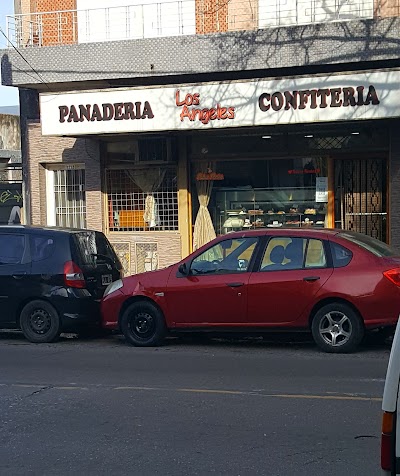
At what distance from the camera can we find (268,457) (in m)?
6.01

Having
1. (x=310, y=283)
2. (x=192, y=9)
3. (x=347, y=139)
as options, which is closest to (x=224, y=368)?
(x=310, y=283)

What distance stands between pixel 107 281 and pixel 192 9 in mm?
6931

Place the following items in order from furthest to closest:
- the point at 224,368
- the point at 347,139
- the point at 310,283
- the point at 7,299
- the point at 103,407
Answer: the point at 347,139
the point at 7,299
the point at 310,283
the point at 224,368
the point at 103,407

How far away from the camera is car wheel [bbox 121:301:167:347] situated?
11.0m

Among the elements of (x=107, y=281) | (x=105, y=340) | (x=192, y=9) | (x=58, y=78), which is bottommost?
(x=105, y=340)

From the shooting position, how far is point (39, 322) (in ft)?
38.7

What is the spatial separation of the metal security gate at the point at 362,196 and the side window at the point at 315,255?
6040mm

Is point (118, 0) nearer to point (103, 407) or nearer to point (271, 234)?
point (271, 234)

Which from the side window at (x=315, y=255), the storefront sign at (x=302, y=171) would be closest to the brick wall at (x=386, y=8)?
the storefront sign at (x=302, y=171)

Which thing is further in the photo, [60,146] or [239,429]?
[60,146]

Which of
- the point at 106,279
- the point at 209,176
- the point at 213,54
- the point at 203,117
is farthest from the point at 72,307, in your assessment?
the point at 213,54

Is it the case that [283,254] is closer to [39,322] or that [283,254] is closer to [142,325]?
[142,325]

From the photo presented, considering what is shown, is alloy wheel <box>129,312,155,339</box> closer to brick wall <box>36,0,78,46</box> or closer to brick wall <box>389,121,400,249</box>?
brick wall <box>389,121,400,249</box>

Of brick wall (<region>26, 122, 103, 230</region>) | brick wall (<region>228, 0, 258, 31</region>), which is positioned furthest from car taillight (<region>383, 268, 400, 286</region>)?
brick wall (<region>26, 122, 103, 230</region>)
